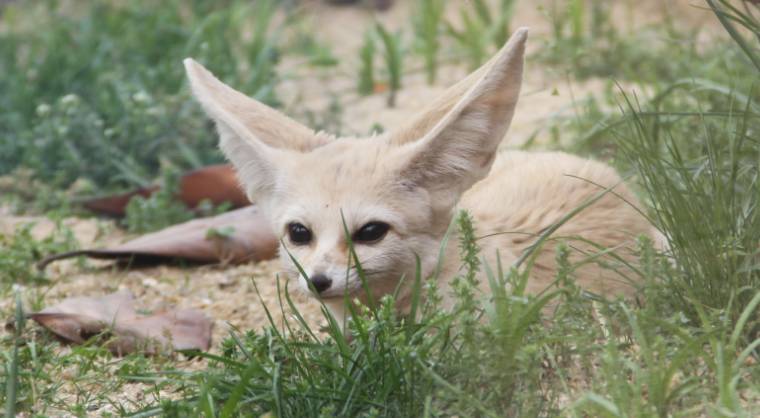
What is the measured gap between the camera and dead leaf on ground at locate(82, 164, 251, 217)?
5742 mm

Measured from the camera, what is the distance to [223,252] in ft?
16.9

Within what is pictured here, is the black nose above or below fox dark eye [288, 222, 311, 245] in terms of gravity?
below

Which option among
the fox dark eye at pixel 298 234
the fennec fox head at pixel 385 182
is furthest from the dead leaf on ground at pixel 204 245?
the fox dark eye at pixel 298 234

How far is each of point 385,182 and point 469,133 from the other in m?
0.31

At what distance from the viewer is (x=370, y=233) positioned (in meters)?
3.52

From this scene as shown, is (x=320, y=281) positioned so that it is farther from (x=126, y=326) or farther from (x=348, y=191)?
(x=126, y=326)

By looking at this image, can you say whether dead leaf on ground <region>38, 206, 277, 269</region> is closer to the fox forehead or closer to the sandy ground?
the sandy ground

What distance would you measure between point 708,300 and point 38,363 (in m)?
2.00

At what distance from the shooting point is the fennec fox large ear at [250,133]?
3848 mm

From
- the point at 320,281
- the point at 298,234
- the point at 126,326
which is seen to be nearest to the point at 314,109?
the point at 126,326

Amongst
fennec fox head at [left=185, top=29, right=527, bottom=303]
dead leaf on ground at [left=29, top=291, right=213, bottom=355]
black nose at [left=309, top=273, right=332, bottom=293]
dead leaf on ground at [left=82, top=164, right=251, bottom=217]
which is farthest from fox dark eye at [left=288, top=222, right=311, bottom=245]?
dead leaf on ground at [left=82, top=164, right=251, bottom=217]

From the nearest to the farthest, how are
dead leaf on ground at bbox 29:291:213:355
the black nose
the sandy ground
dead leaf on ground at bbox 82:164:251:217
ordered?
the black nose → dead leaf on ground at bbox 29:291:213:355 → the sandy ground → dead leaf on ground at bbox 82:164:251:217

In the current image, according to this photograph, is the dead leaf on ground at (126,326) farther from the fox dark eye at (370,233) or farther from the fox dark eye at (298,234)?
the fox dark eye at (370,233)

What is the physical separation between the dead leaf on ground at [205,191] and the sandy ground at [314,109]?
0.14m
